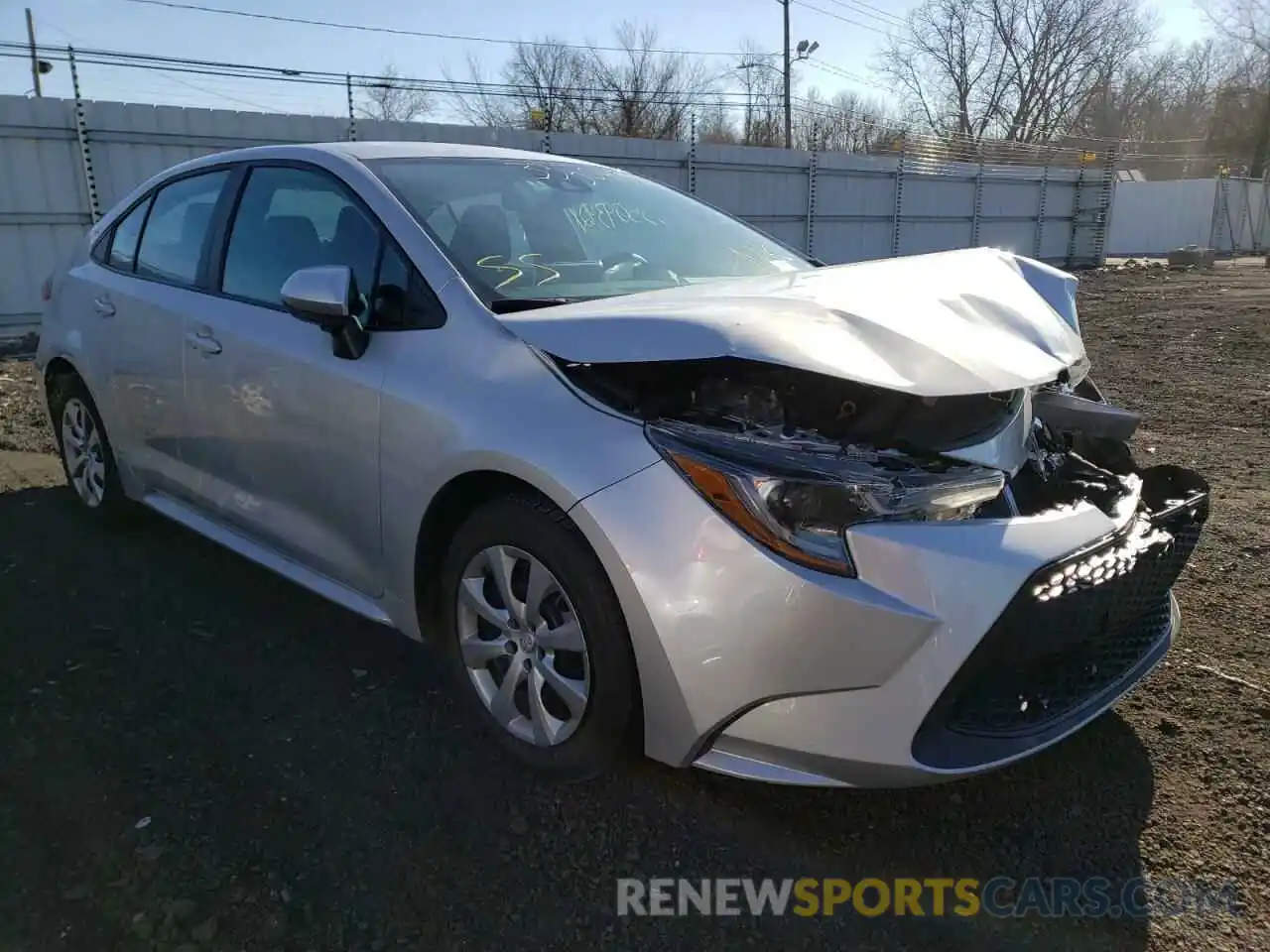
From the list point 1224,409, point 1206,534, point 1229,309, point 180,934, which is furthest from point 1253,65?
point 180,934

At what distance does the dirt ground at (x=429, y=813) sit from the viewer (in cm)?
195

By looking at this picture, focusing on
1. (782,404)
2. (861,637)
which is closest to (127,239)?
(782,404)

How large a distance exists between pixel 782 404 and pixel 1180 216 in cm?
3834

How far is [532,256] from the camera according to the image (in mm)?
2895

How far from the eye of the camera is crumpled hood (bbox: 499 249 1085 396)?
6.83ft

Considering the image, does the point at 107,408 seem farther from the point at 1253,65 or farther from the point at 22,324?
Answer: the point at 1253,65

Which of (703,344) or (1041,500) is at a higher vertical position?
(703,344)

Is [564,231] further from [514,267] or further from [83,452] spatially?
[83,452]

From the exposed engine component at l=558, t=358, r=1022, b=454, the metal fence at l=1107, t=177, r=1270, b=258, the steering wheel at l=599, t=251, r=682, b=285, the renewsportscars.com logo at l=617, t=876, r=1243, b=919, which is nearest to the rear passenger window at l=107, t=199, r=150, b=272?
the steering wheel at l=599, t=251, r=682, b=285

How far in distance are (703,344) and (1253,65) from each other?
201 ft

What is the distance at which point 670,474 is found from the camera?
2.02 metres

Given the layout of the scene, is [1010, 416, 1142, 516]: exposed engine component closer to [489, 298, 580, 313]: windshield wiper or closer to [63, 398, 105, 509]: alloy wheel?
[489, 298, 580, 313]: windshield wiper

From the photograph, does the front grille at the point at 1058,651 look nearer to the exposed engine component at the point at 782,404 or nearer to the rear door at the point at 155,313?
the exposed engine component at the point at 782,404

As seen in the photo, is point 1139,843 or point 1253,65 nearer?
point 1139,843
